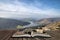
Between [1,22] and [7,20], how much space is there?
0.54 feet

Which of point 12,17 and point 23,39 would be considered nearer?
point 23,39

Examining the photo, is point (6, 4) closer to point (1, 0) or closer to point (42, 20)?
point (1, 0)

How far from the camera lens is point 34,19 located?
3.51 m

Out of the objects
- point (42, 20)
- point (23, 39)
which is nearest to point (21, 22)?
point (42, 20)

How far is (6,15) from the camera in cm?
334

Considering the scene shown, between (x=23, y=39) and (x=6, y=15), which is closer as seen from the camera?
(x=23, y=39)

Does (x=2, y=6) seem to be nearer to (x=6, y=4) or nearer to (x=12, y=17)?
(x=6, y=4)

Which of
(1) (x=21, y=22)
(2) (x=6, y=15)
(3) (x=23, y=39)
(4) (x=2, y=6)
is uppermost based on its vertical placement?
(4) (x=2, y=6)

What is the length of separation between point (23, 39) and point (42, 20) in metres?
2.22

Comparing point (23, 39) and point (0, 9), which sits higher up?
point (0, 9)

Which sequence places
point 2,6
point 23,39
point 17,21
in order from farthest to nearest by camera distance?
point 2,6, point 17,21, point 23,39

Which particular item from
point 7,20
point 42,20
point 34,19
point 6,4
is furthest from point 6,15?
point 42,20

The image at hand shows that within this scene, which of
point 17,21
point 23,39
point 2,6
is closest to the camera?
point 23,39

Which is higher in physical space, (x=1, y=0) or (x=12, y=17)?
(x=1, y=0)
